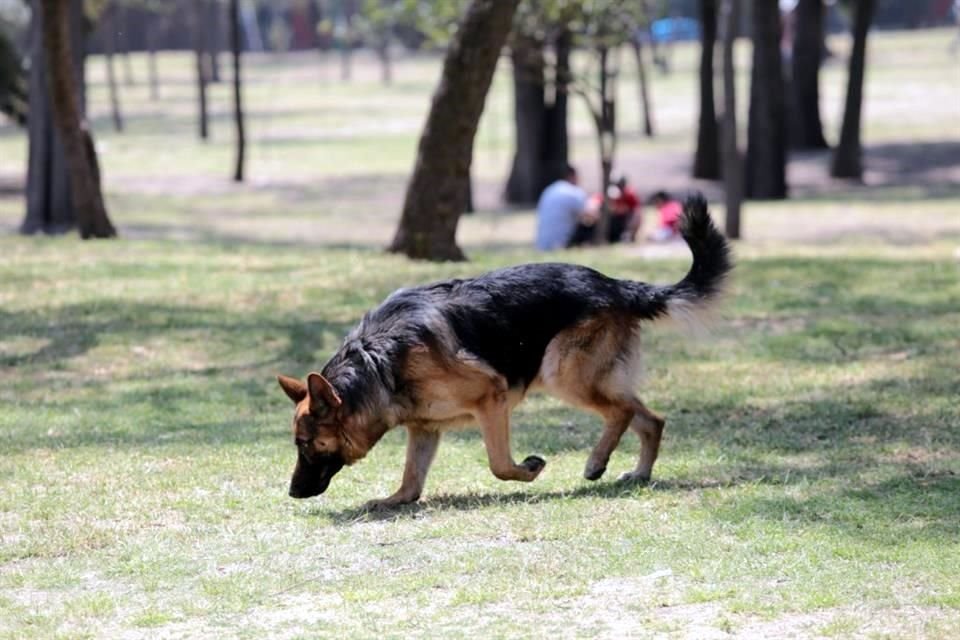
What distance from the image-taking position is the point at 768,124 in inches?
1177

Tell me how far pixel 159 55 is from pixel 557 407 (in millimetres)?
83508

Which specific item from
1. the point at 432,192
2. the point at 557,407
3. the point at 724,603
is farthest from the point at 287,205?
the point at 724,603

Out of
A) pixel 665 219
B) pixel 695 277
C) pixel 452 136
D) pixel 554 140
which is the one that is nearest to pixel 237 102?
pixel 554 140

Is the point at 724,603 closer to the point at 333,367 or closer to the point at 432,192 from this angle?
the point at 333,367

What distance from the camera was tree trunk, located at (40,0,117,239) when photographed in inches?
720

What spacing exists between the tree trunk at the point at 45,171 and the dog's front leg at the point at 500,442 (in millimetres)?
15647

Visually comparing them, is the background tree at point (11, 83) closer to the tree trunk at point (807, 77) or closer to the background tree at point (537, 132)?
the background tree at point (537, 132)

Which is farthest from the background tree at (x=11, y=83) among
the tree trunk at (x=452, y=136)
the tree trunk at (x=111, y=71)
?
the tree trunk at (x=452, y=136)

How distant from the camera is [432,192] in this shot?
55.5ft

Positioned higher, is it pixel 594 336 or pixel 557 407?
pixel 594 336

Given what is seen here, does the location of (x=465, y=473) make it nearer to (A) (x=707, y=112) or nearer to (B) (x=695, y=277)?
(B) (x=695, y=277)

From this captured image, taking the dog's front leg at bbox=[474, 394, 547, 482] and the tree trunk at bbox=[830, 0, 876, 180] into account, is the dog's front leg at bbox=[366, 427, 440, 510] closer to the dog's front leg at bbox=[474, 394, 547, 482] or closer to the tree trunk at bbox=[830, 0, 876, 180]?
the dog's front leg at bbox=[474, 394, 547, 482]

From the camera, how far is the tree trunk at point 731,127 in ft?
69.0

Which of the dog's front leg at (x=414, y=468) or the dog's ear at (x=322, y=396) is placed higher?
the dog's ear at (x=322, y=396)
